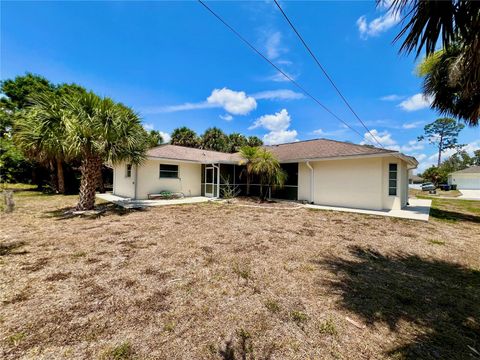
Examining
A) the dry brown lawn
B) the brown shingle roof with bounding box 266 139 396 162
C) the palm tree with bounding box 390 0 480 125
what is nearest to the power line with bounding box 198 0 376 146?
the brown shingle roof with bounding box 266 139 396 162

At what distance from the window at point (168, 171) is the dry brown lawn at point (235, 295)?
8.24 meters

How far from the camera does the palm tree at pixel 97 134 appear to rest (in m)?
8.38

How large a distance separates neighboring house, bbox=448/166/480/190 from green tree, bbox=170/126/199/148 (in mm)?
48280

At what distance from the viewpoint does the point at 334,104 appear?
11.0 m

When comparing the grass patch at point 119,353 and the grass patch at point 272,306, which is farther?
the grass patch at point 272,306

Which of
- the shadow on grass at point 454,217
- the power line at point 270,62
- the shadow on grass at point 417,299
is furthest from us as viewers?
the shadow on grass at point 454,217

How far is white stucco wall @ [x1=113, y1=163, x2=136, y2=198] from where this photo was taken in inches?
556

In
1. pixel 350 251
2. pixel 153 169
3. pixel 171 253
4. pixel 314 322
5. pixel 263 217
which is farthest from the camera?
pixel 153 169

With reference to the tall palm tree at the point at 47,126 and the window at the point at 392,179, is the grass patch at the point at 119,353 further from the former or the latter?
the window at the point at 392,179

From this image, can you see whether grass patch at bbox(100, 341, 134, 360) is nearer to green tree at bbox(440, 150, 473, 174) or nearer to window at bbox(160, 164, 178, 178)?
window at bbox(160, 164, 178, 178)

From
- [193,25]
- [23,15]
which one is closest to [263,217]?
[193,25]

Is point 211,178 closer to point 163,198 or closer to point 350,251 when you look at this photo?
point 163,198

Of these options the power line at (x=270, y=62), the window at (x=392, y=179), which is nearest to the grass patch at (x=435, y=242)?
the window at (x=392, y=179)

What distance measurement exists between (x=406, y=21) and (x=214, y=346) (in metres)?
4.92
